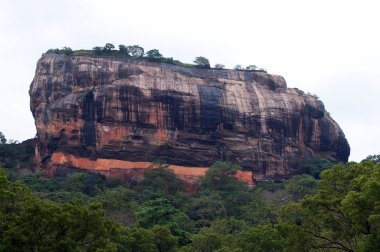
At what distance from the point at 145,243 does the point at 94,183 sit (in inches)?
930

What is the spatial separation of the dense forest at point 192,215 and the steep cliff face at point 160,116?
3563 millimetres

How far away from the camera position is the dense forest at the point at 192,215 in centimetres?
2055

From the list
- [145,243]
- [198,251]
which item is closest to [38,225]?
[145,243]

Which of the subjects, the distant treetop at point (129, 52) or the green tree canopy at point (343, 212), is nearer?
the green tree canopy at point (343, 212)

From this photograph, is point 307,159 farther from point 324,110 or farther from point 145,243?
point 145,243

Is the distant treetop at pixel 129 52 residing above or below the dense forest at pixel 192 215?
above

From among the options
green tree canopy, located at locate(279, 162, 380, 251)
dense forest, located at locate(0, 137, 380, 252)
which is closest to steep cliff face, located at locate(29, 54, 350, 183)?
dense forest, located at locate(0, 137, 380, 252)

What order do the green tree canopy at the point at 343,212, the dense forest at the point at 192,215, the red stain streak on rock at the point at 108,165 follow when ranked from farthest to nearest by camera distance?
the red stain streak on rock at the point at 108,165 → the dense forest at the point at 192,215 → the green tree canopy at the point at 343,212

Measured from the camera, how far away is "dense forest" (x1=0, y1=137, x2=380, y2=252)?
67.4ft

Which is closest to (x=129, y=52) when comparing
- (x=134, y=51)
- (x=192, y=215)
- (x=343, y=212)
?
(x=134, y=51)

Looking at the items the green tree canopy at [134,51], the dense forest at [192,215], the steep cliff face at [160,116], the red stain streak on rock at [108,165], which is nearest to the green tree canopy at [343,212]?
the dense forest at [192,215]

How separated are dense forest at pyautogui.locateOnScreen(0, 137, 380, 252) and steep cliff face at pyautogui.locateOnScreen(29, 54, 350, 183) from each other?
11.7ft

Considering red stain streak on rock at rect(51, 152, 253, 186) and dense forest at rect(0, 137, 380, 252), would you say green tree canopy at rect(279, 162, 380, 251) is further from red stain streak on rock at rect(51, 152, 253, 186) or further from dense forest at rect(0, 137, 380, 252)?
red stain streak on rock at rect(51, 152, 253, 186)

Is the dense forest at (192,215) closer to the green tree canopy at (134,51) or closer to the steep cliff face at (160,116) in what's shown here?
the steep cliff face at (160,116)
